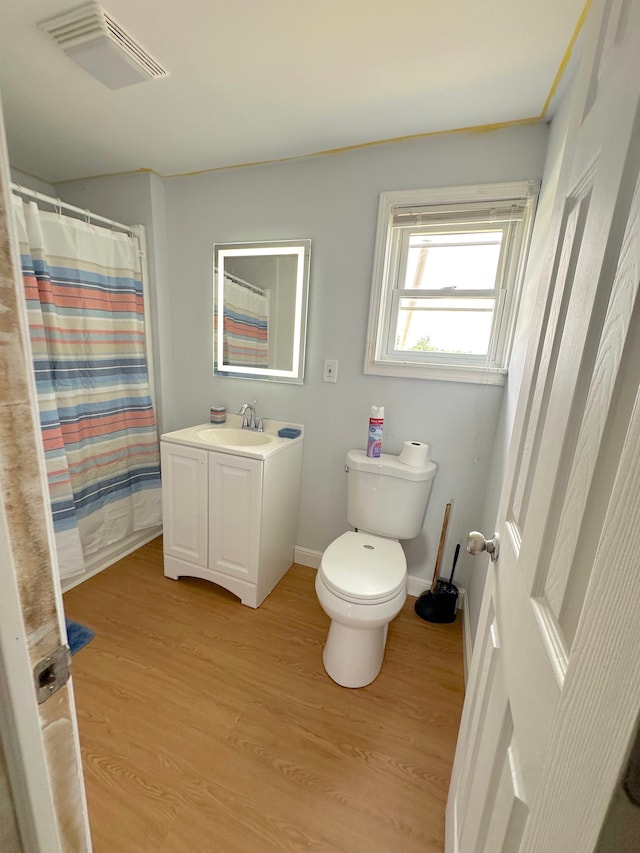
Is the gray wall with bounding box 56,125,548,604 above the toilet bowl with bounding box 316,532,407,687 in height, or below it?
above

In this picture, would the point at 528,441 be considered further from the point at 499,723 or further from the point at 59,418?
the point at 59,418

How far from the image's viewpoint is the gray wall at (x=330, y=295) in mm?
1600

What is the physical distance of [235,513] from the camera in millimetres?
1750

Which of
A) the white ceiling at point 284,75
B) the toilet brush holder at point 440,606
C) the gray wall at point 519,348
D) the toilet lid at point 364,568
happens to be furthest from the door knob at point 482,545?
the white ceiling at point 284,75

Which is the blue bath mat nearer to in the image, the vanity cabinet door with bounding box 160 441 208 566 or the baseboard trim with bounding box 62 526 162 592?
the baseboard trim with bounding box 62 526 162 592

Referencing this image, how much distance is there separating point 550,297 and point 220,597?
1933mm

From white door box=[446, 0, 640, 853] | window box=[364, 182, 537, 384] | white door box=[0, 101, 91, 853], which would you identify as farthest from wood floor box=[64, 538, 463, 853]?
window box=[364, 182, 537, 384]

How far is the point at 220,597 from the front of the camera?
187 centimetres

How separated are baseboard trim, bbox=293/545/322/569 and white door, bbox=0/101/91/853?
173cm

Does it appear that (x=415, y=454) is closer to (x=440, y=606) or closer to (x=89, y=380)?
(x=440, y=606)

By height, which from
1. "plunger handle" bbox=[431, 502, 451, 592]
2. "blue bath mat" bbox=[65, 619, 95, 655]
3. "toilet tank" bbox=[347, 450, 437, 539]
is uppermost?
"toilet tank" bbox=[347, 450, 437, 539]

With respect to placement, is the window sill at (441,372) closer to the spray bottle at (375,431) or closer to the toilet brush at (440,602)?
the spray bottle at (375,431)

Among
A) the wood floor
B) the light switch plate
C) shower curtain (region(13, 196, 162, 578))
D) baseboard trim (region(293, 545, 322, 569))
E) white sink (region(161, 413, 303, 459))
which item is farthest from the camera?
baseboard trim (region(293, 545, 322, 569))

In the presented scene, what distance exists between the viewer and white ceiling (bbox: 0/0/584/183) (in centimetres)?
101
